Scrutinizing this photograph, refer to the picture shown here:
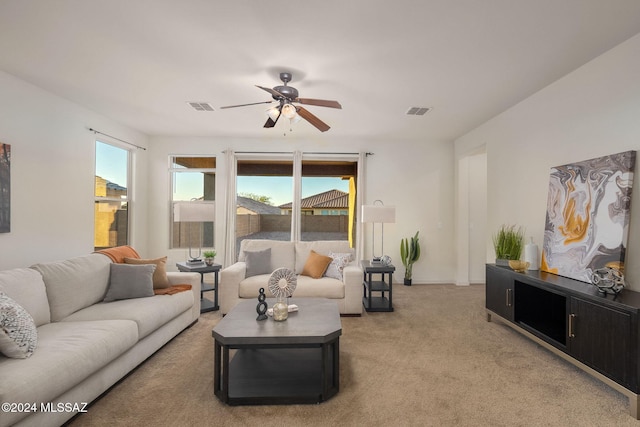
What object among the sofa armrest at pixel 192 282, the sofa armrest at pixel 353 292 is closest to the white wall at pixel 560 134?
the sofa armrest at pixel 353 292

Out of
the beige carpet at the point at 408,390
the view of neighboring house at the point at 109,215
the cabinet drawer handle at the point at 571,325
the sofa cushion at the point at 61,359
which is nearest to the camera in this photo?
the sofa cushion at the point at 61,359

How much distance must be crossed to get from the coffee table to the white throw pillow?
4.85ft

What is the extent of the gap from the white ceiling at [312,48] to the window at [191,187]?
1801 millimetres

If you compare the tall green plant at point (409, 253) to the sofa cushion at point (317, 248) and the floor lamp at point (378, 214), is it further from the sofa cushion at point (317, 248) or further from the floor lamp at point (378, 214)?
the sofa cushion at point (317, 248)

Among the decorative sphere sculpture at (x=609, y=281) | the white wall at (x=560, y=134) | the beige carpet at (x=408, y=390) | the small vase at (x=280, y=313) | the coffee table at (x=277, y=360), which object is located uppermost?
the white wall at (x=560, y=134)

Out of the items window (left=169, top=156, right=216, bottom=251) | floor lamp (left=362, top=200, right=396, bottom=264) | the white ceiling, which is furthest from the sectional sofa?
window (left=169, top=156, right=216, bottom=251)

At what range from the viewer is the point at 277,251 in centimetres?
447

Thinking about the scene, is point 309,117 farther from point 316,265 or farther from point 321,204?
point 321,204

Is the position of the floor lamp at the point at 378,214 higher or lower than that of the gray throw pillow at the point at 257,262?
higher

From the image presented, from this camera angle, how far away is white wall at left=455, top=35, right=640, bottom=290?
2594mm

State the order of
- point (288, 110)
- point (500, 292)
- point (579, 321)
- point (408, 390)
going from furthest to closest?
1. point (500, 292)
2. point (288, 110)
3. point (579, 321)
4. point (408, 390)

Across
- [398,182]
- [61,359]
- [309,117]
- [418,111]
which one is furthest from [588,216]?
[61,359]

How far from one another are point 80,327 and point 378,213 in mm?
3476

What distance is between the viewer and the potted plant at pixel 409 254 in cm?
583
